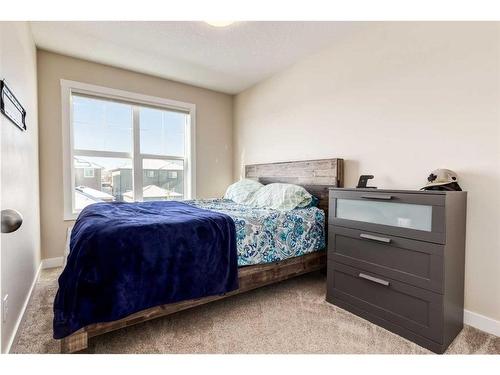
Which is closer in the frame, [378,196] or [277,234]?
[378,196]

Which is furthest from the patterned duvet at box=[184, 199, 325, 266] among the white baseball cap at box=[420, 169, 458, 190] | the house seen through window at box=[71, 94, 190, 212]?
the house seen through window at box=[71, 94, 190, 212]

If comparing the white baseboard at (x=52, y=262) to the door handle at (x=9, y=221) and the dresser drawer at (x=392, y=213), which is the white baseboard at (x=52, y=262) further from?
the dresser drawer at (x=392, y=213)

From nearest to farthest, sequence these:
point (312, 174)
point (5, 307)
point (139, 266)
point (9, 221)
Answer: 1. point (9, 221)
2. point (5, 307)
3. point (139, 266)
4. point (312, 174)

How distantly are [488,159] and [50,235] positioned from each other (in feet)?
13.8

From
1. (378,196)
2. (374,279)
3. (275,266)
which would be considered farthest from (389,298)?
(275,266)

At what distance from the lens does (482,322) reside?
1755 millimetres

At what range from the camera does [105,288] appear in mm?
1448

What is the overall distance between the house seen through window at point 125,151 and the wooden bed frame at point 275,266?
1341mm

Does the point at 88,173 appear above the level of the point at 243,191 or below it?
above

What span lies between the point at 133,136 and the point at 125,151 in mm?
234

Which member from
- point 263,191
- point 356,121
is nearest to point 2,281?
point 263,191

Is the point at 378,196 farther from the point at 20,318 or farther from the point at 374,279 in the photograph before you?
the point at 20,318

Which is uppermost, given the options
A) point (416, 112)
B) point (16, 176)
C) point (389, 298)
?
point (416, 112)

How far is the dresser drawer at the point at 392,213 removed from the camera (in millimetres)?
1576
